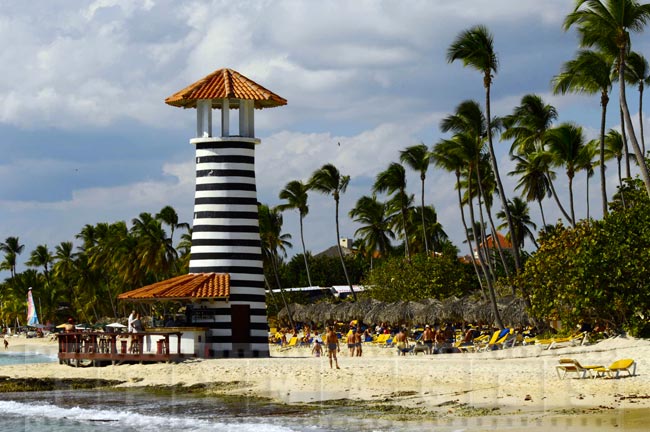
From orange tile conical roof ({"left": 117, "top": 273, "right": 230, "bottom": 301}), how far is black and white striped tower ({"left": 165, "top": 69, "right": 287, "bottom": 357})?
420mm

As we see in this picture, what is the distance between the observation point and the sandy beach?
64.1 ft

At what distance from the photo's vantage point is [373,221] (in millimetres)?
87750

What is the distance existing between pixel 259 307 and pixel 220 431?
15.7m

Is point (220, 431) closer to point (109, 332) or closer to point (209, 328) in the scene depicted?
point (209, 328)

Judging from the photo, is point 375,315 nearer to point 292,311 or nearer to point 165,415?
point 292,311

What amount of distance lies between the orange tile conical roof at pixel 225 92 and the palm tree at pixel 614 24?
11.3m

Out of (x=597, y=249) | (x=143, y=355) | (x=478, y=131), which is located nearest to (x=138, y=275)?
(x=478, y=131)

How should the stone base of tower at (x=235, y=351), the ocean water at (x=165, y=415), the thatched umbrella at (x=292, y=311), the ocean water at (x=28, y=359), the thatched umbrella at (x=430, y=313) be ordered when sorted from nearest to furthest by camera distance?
the ocean water at (x=165, y=415), the stone base of tower at (x=235, y=351), the thatched umbrella at (x=430, y=313), the ocean water at (x=28, y=359), the thatched umbrella at (x=292, y=311)

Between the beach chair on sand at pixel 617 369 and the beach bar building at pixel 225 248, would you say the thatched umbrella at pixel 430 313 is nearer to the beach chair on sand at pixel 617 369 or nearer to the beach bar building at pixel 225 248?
the beach bar building at pixel 225 248

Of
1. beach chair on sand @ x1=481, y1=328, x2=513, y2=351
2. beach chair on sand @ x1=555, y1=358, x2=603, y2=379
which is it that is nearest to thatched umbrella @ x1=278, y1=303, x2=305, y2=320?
beach chair on sand @ x1=481, y1=328, x2=513, y2=351

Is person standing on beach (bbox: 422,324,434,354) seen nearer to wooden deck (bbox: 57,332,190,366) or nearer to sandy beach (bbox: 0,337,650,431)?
sandy beach (bbox: 0,337,650,431)

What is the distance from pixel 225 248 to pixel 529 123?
66.0 feet

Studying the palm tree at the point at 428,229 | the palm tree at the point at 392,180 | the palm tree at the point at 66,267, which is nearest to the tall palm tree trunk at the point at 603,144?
the palm tree at the point at 392,180

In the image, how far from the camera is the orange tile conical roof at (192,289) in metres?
35.6
